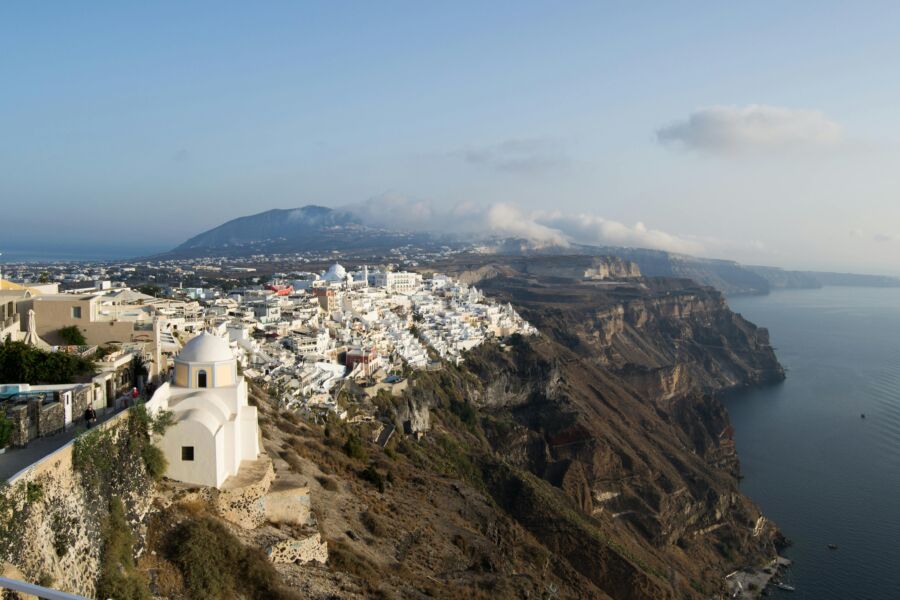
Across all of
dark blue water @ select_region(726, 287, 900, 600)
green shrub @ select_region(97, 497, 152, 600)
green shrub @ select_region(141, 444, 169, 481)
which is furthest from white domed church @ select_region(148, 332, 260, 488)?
dark blue water @ select_region(726, 287, 900, 600)

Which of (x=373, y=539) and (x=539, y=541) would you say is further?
(x=539, y=541)

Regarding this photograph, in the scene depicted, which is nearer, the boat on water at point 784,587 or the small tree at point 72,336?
the small tree at point 72,336

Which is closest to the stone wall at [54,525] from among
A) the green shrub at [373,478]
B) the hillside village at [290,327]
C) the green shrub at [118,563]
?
the green shrub at [118,563]

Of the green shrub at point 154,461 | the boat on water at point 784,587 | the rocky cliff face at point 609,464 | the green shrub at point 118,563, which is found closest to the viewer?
the green shrub at point 118,563

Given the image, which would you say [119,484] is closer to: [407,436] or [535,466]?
[407,436]

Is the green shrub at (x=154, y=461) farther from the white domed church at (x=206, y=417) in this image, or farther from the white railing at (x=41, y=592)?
the white railing at (x=41, y=592)

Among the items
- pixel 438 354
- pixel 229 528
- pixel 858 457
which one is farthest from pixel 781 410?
pixel 229 528

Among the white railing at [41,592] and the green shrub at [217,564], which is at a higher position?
the white railing at [41,592]
